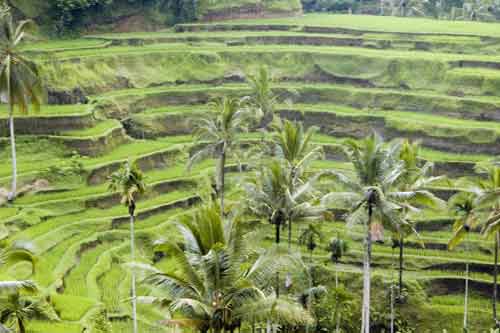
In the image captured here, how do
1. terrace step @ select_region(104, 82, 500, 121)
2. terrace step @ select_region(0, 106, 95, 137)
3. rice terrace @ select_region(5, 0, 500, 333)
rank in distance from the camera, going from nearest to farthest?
1. rice terrace @ select_region(5, 0, 500, 333)
2. terrace step @ select_region(0, 106, 95, 137)
3. terrace step @ select_region(104, 82, 500, 121)

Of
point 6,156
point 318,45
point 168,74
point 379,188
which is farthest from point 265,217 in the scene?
point 318,45

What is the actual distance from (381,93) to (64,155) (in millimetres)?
17511

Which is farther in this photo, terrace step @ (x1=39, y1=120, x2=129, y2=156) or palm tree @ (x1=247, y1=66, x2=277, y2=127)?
palm tree @ (x1=247, y1=66, x2=277, y2=127)

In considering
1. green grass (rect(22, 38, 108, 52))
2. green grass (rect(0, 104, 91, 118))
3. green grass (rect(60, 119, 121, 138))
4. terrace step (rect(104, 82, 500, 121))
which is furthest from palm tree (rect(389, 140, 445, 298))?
green grass (rect(22, 38, 108, 52))

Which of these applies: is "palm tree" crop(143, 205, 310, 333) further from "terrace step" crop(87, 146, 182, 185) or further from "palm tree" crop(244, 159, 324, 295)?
"terrace step" crop(87, 146, 182, 185)

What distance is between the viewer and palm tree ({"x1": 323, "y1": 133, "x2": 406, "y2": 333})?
735 inches

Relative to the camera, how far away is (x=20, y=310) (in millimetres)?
15945

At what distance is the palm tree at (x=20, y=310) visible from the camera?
51.3 feet

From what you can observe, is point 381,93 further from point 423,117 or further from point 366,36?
point 366,36

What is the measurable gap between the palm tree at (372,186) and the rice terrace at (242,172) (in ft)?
0.19

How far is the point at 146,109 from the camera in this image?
37.8 metres

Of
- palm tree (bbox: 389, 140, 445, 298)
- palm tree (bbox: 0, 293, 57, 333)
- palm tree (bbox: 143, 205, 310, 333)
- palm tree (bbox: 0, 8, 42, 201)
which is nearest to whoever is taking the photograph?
palm tree (bbox: 143, 205, 310, 333)

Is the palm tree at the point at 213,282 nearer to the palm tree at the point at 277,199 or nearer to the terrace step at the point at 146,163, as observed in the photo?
the palm tree at the point at 277,199

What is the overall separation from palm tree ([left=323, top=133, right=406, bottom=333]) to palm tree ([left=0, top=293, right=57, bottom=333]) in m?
8.04
